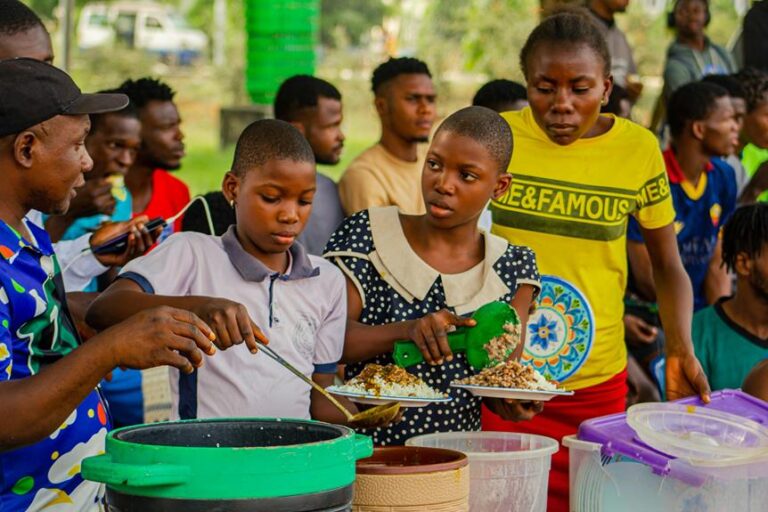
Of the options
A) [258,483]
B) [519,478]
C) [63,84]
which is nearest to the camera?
[258,483]

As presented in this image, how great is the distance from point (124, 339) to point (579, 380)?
1.96 metres

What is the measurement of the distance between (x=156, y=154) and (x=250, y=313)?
7.77 ft

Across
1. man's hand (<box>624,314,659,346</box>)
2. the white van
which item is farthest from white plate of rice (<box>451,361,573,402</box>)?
the white van

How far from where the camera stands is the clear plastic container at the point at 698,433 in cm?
277

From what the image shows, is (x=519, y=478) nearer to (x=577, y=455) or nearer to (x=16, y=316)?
(x=577, y=455)

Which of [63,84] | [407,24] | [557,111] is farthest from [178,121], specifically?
[407,24]

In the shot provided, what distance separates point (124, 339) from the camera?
7.38 ft

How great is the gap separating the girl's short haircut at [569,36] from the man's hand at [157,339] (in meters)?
1.87

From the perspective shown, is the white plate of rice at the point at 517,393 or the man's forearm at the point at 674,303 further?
the man's forearm at the point at 674,303

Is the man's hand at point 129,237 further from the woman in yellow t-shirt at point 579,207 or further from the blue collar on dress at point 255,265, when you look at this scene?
the woman in yellow t-shirt at point 579,207

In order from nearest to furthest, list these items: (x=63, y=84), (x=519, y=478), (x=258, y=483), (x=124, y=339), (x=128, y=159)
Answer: (x=258, y=483), (x=124, y=339), (x=63, y=84), (x=519, y=478), (x=128, y=159)

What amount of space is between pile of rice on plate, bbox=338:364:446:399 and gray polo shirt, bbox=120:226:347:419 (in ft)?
0.61

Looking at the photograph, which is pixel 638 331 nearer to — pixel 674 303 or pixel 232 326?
pixel 674 303

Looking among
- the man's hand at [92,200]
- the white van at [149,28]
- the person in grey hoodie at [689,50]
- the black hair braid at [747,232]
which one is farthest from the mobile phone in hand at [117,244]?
the white van at [149,28]
